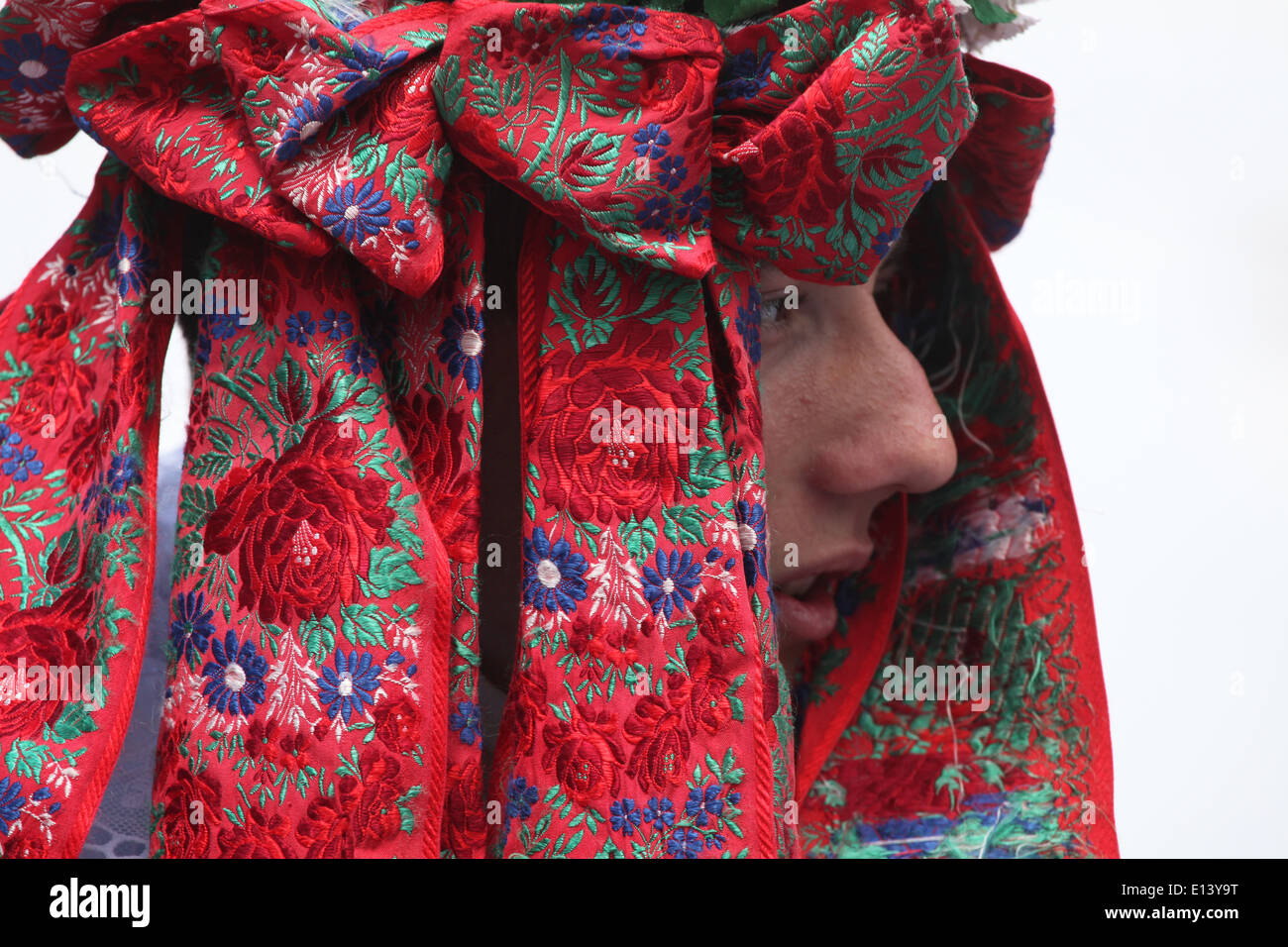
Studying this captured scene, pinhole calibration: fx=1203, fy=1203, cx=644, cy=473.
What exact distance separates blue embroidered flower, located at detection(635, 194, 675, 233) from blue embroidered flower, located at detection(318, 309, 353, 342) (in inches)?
7.9

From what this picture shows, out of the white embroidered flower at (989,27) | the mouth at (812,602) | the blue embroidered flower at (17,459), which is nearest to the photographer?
the blue embroidered flower at (17,459)

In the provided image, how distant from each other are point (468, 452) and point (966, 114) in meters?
0.40

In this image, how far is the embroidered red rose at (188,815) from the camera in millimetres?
719

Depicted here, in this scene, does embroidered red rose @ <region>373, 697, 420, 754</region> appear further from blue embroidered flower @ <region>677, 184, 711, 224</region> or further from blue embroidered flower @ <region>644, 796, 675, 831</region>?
blue embroidered flower @ <region>677, 184, 711, 224</region>

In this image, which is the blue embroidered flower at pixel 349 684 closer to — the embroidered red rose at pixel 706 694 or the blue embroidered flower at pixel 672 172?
the embroidered red rose at pixel 706 694

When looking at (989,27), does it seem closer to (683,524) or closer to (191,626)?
(683,524)

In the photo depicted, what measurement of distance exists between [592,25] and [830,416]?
35cm

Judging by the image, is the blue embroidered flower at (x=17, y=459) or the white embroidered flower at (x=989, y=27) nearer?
the blue embroidered flower at (x=17, y=459)

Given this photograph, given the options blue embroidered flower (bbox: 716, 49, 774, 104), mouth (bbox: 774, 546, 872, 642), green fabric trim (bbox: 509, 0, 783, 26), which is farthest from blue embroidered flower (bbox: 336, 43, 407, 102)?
mouth (bbox: 774, 546, 872, 642)

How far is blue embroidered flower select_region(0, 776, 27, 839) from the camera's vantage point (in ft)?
2.34

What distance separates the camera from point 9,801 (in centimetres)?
72

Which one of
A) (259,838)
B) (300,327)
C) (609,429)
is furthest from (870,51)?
(259,838)

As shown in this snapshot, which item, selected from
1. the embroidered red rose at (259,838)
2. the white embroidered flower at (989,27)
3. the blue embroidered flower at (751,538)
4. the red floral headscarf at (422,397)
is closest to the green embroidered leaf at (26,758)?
the red floral headscarf at (422,397)

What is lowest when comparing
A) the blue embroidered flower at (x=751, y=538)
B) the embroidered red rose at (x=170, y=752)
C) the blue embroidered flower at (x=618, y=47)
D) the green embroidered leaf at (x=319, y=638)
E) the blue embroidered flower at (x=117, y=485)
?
the embroidered red rose at (x=170, y=752)
